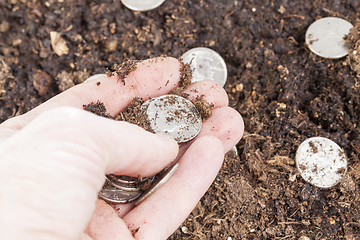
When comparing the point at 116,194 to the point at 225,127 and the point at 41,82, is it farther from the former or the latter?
the point at 41,82

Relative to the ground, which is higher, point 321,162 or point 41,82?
point 41,82

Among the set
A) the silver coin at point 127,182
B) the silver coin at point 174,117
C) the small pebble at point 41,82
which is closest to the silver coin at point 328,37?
the silver coin at point 174,117

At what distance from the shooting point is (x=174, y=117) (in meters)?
2.31

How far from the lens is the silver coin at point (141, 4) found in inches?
131

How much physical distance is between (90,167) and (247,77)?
7.51 ft

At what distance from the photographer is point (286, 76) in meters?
3.08

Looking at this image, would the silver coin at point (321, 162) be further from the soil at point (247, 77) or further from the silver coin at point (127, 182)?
the silver coin at point (127, 182)

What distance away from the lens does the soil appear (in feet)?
8.38

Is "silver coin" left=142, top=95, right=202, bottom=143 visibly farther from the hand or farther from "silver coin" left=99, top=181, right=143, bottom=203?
"silver coin" left=99, top=181, right=143, bottom=203

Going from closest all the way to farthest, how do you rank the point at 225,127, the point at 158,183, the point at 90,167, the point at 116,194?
1. the point at 90,167
2. the point at 158,183
3. the point at 116,194
4. the point at 225,127

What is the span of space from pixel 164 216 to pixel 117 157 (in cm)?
59

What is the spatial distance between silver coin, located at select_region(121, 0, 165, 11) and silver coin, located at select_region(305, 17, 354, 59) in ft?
5.90

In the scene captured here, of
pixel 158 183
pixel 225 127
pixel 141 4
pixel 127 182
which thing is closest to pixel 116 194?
pixel 127 182

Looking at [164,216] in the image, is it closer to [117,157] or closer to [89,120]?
[117,157]
